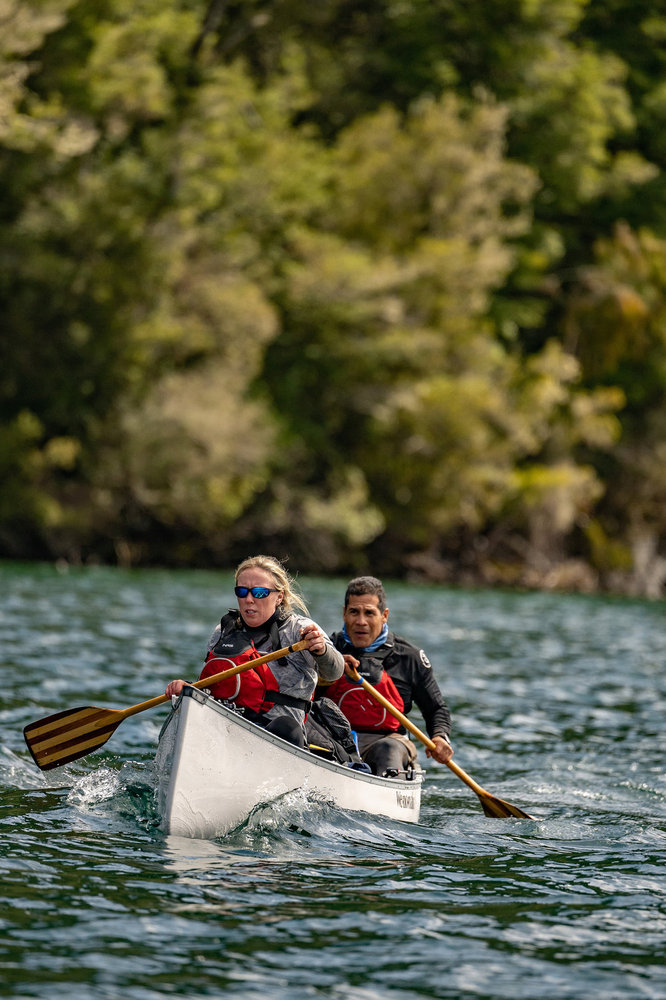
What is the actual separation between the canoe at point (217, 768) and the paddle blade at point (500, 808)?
1.46 m

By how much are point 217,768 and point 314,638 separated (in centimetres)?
88

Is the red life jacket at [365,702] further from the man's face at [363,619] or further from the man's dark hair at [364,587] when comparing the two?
the man's dark hair at [364,587]

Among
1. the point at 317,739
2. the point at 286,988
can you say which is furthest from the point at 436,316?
the point at 286,988

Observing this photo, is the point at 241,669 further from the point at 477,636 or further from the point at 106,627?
the point at 477,636

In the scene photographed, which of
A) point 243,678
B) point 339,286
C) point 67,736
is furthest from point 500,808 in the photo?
point 339,286

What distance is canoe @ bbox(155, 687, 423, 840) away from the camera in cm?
732

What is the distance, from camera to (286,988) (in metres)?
5.10

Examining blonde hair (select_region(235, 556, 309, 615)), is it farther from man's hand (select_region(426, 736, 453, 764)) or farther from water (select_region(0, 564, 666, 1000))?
man's hand (select_region(426, 736, 453, 764))

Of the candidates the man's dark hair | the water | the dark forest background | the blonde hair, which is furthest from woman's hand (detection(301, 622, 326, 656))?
the dark forest background

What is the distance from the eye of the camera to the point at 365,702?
9078 mm

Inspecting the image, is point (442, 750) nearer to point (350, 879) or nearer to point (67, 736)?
Answer: point (350, 879)

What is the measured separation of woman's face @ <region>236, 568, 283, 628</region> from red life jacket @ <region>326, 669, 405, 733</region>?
124 cm

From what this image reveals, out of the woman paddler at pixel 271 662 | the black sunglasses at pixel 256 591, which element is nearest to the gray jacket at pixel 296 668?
the woman paddler at pixel 271 662

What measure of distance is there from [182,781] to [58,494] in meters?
26.7
